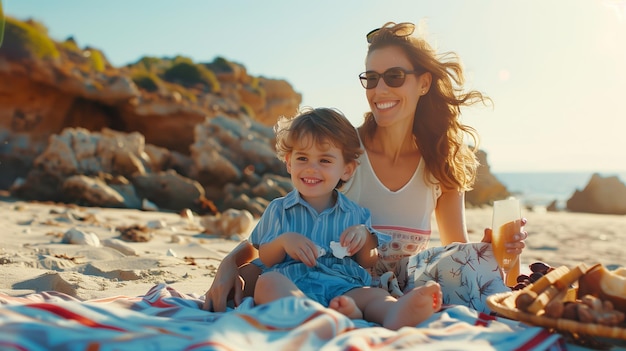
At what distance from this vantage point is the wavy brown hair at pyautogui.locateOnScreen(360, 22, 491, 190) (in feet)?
12.1

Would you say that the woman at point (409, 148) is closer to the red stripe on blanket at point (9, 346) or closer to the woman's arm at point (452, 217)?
the woman's arm at point (452, 217)

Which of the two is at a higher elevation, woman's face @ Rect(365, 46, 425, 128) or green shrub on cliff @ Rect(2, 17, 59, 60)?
green shrub on cliff @ Rect(2, 17, 59, 60)

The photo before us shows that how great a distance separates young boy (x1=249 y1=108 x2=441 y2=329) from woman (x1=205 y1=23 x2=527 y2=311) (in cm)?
42

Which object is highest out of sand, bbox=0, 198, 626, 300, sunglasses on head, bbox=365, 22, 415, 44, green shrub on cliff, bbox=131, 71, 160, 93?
green shrub on cliff, bbox=131, 71, 160, 93

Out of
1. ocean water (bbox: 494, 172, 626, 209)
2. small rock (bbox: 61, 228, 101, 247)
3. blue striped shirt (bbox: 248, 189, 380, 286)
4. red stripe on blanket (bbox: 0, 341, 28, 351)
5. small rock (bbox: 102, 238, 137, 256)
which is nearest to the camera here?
red stripe on blanket (bbox: 0, 341, 28, 351)

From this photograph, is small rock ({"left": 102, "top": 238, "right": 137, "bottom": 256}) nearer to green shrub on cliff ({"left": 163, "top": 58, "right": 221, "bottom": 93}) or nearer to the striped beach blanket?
the striped beach blanket

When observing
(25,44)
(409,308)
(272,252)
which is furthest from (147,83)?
(409,308)

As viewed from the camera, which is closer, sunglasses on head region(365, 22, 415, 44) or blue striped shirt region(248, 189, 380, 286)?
blue striped shirt region(248, 189, 380, 286)

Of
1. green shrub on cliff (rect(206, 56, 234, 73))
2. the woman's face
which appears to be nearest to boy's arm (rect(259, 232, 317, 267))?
the woman's face

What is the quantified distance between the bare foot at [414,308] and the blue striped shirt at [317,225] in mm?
513

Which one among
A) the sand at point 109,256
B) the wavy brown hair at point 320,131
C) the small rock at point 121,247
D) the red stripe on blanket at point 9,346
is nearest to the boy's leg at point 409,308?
the wavy brown hair at point 320,131

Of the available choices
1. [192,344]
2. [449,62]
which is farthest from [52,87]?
[192,344]

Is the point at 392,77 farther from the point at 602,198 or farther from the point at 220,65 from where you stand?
the point at 220,65

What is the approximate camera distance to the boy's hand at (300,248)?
2656mm
